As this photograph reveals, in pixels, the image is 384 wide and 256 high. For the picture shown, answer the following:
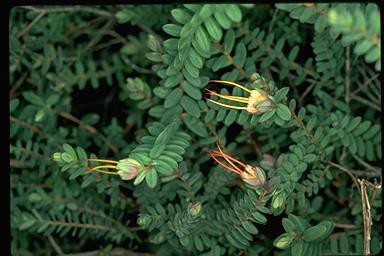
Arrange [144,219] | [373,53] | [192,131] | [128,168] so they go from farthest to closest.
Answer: [192,131] < [144,219] < [128,168] < [373,53]

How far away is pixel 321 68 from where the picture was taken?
1921 mm

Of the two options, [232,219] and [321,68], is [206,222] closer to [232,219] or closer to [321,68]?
[232,219]

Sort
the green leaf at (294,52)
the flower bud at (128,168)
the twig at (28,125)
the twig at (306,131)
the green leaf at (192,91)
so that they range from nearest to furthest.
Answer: the flower bud at (128,168)
the twig at (306,131)
the green leaf at (192,91)
the green leaf at (294,52)
the twig at (28,125)

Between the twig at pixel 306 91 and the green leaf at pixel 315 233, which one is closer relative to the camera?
the green leaf at pixel 315 233

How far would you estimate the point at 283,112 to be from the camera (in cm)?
150

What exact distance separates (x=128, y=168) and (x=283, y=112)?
433mm

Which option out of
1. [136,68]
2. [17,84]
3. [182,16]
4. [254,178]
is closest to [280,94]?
[254,178]

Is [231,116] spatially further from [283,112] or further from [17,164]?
[17,164]

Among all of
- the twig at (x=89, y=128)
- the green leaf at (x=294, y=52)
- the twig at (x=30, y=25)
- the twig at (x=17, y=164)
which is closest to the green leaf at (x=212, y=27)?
the green leaf at (x=294, y=52)

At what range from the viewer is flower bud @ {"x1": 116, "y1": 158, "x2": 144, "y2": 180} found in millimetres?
1399

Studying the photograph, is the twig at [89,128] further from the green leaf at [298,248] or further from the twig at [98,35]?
the green leaf at [298,248]

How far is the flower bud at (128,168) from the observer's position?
1399 mm

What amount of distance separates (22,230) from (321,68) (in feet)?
4.31

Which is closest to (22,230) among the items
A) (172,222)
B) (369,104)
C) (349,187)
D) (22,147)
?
(22,147)
